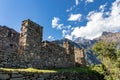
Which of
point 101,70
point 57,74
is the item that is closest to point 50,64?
point 57,74

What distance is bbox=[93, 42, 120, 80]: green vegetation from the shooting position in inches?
595

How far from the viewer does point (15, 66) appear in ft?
36.9

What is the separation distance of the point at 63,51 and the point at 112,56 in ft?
13.6

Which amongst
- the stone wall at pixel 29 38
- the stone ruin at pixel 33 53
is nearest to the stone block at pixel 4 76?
the stone ruin at pixel 33 53

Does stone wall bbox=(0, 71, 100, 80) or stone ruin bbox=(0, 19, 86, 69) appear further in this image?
stone ruin bbox=(0, 19, 86, 69)

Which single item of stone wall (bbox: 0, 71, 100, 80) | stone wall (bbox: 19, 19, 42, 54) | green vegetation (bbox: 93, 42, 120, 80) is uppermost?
stone wall (bbox: 19, 19, 42, 54)

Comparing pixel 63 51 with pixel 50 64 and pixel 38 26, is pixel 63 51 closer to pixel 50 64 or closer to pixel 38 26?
pixel 50 64

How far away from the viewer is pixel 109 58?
15875 mm

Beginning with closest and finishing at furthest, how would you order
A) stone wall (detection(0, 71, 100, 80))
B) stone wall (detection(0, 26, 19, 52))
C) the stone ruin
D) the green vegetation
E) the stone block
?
the stone block, stone wall (detection(0, 71, 100, 80)), the stone ruin, the green vegetation, stone wall (detection(0, 26, 19, 52))

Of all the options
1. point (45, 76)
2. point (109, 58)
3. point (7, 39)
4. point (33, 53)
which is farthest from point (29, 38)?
point (7, 39)

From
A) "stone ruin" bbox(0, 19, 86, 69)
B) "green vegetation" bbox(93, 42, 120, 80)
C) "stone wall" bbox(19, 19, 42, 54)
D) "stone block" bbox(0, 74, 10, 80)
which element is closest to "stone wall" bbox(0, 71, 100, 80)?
"stone block" bbox(0, 74, 10, 80)

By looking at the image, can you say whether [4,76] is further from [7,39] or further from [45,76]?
[7,39]

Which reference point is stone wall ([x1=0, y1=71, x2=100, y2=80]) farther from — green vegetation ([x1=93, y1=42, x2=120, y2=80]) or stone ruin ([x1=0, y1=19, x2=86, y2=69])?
stone ruin ([x1=0, y1=19, x2=86, y2=69])

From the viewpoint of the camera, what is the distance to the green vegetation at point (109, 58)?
15.1 m
